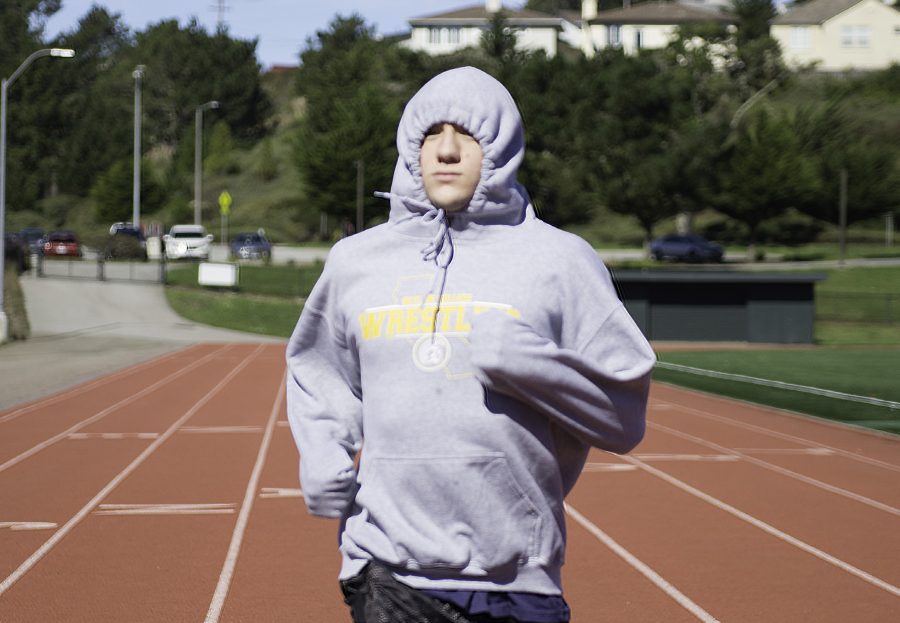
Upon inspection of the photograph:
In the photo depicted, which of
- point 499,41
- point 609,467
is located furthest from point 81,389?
point 499,41

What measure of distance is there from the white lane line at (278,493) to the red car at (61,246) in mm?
47730

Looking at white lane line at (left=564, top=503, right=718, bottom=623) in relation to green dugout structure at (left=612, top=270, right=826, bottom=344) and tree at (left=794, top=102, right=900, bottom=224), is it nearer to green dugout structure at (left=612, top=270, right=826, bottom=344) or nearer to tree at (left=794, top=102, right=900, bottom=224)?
green dugout structure at (left=612, top=270, right=826, bottom=344)

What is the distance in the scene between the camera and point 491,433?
8.77 ft

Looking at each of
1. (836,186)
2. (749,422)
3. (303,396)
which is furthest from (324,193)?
(303,396)

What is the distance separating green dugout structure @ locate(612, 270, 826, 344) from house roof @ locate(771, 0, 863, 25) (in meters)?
66.8

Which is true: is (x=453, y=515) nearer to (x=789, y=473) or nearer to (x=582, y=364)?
(x=582, y=364)

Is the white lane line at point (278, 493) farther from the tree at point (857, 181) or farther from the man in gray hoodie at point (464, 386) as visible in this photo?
the tree at point (857, 181)

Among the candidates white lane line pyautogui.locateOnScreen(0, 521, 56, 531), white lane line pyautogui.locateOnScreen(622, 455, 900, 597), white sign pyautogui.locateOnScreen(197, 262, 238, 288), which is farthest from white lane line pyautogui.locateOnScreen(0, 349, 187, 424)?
white sign pyautogui.locateOnScreen(197, 262, 238, 288)

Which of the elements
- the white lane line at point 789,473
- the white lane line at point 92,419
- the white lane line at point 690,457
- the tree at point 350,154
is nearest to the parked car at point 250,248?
the tree at point 350,154

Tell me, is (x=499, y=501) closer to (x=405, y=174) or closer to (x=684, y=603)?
(x=405, y=174)

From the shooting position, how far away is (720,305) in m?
31.8

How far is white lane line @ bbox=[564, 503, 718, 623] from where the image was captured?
6699 millimetres

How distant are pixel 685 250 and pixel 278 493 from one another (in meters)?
44.5

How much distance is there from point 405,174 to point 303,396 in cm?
61
